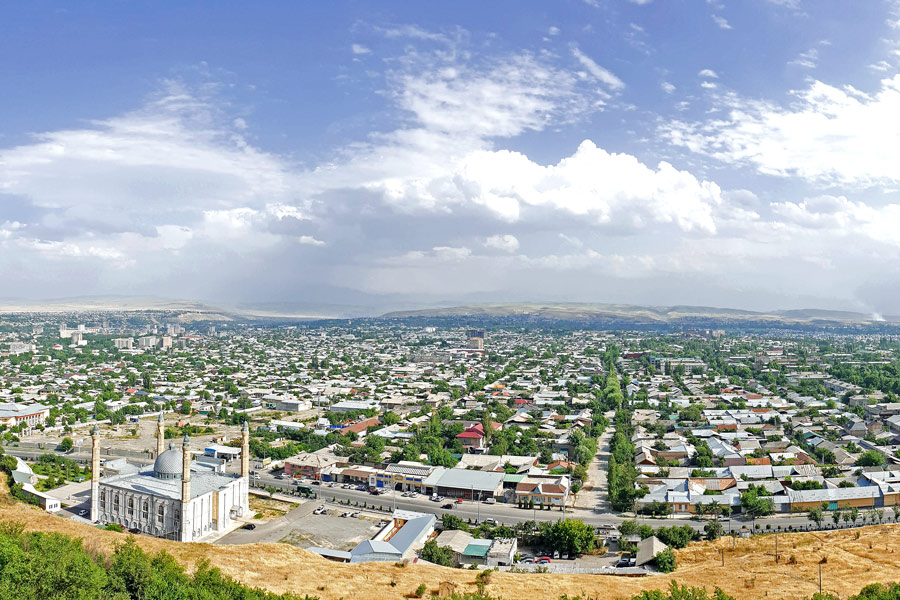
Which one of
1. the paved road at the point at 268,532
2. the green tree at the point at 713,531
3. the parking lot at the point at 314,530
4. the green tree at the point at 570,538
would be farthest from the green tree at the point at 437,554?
the green tree at the point at 713,531

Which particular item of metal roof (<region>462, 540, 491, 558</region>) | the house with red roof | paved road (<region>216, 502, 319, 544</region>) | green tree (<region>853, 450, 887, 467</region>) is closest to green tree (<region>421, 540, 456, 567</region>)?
metal roof (<region>462, 540, 491, 558</region>)

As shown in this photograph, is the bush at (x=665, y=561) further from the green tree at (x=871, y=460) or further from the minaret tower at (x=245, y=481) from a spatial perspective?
the green tree at (x=871, y=460)

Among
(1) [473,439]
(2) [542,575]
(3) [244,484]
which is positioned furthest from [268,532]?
(1) [473,439]

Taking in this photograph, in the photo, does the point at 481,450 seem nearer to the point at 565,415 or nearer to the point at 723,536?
the point at 565,415

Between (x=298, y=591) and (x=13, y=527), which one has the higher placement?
(x=13, y=527)

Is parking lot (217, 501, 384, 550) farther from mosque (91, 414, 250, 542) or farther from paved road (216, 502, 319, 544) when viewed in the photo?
mosque (91, 414, 250, 542)

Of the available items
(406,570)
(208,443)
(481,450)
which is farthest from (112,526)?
(481,450)
